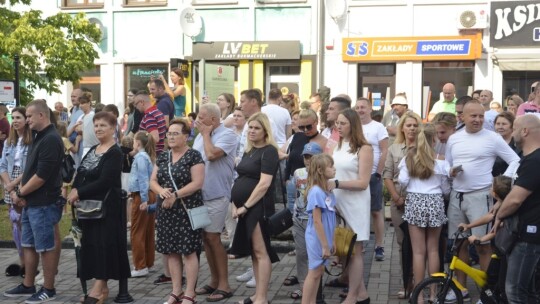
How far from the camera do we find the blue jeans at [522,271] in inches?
242

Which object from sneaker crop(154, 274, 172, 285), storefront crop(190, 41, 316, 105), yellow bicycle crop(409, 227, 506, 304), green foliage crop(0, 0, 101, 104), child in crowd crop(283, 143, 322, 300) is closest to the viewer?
yellow bicycle crop(409, 227, 506, 304)

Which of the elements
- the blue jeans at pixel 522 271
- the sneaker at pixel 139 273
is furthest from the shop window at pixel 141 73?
the blue jeans at pixel 522 271

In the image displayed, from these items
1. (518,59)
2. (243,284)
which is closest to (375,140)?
(243,284)

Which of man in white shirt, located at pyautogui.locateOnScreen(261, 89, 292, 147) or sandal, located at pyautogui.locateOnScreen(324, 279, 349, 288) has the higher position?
man in white shirt, located at pyautogui.locateOnScreen(261, 89, 292, 147)

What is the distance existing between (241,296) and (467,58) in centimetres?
1477

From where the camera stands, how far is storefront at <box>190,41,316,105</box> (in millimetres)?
22531

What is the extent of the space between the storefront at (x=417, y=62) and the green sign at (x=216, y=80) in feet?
17.2

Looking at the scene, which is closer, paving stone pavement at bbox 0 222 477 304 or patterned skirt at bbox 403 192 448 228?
patterned skirt at bbox 403 192 448 228

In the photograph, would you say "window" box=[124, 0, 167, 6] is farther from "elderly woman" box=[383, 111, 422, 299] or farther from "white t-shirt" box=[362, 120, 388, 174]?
"elderly woman" box=[383, 111, 422, 299]

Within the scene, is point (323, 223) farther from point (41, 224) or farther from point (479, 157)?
point (41, 224)

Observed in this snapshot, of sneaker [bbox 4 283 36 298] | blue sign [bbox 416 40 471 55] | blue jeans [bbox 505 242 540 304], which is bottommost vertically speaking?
sneaker [bbox 4 283 36 298]

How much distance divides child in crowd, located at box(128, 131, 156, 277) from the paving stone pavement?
0.74 feet

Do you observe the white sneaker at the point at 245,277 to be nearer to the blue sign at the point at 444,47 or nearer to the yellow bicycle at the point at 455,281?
the yellow bicycle at the point at 455,281

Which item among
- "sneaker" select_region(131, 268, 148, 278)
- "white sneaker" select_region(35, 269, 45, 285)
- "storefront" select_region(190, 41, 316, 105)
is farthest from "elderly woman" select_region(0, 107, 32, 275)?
"storefront" select_region(190, 41, 316, 105)
